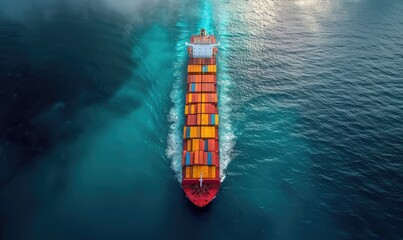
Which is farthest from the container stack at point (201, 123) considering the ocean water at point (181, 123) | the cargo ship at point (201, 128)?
the ocean water at point (181, 123)

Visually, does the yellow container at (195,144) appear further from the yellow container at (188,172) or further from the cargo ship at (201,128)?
the yellow container at (188,172)

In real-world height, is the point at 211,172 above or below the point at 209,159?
below

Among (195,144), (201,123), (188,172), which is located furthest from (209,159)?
(201,123)

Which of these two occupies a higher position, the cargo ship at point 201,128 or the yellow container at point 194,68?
the yellow container at point 194,68

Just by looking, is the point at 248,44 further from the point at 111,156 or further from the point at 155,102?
the point at 111,156

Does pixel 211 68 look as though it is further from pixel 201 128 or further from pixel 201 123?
pixel 201 128

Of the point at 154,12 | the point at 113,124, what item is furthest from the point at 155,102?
the point at 154,12

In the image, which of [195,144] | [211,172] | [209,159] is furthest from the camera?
[195,144]
